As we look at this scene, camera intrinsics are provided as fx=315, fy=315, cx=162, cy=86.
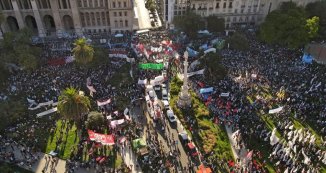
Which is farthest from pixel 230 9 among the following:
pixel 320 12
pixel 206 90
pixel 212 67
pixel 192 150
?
pixel 192 150

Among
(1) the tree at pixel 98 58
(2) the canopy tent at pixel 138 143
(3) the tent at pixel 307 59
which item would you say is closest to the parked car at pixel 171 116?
(2) the canopy tent at pixel 138 143

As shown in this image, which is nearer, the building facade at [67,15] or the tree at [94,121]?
the tree at [94,121]

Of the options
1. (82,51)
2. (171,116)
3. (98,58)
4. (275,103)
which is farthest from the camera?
(98,58)

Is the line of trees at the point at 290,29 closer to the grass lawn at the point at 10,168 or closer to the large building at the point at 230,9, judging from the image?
the large building at the point at 230,9

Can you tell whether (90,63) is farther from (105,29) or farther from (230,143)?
(230,143)

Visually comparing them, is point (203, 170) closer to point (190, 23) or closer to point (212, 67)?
point (212, 67)

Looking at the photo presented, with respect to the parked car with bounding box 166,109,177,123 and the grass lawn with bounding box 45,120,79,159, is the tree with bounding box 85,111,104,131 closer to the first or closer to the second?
the grass lawn with bounding box 45,120,79,159
